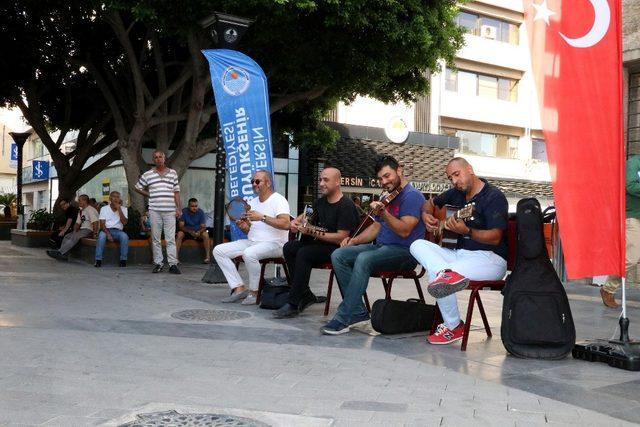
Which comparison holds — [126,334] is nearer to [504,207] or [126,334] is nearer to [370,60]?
[504,207]

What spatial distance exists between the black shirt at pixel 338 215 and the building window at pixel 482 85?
29.2 m

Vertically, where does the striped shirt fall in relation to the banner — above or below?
below

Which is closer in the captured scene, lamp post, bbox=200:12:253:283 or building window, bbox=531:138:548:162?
lamp post, bbox=200:12:253:283

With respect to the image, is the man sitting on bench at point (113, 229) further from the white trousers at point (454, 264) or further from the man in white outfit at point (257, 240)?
the white trousers at point (454, 264)

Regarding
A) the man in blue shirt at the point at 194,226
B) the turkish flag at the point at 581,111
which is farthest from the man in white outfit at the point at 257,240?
the man in blue shirt at the point at 194,226

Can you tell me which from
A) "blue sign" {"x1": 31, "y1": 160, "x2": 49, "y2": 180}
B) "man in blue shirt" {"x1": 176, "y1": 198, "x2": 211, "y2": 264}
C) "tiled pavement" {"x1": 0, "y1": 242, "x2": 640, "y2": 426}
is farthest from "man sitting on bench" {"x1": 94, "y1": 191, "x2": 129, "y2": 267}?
"blue sign" {"x1": 31, "y1": 160, "x2": 49, "y2": 180}

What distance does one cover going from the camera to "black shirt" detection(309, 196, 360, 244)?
21.7 feet

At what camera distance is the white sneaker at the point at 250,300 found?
773 cm

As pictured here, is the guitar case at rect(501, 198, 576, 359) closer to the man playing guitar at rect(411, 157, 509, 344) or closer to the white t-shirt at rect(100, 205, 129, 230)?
the man playing guitar at rect(411, 157, 509, 344)

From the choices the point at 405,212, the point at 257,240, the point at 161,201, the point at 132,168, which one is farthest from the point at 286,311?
the point at 132,168

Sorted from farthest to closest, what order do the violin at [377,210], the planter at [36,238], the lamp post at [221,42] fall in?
the planter at [36,238] < the lamp post at [221,42] < the violin at [377,210]

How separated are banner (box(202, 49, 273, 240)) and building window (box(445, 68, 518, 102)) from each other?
26762 mm

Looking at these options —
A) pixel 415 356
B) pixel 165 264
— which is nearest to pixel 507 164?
pixel 165 264

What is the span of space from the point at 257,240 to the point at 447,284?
3074 millimetres
